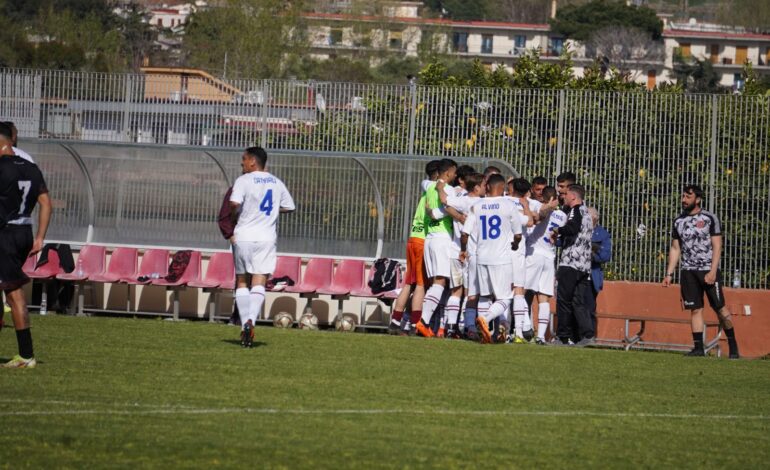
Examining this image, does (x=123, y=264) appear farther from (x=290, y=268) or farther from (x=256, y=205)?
(x=256, y=205)

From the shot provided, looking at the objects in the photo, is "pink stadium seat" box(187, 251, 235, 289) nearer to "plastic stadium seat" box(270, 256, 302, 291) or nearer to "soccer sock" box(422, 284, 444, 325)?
"plastic stadium seat" box(270, 256, 302, 291)

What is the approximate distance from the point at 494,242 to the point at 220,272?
5679mm

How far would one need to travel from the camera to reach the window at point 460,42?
14175cm

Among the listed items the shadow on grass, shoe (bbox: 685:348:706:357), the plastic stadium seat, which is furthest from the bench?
the shadow on grass

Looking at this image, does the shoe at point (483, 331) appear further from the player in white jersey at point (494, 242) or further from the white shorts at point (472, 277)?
the white shorts at point (472, 277)

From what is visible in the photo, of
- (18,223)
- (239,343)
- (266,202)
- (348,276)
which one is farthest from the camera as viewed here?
(348,276)

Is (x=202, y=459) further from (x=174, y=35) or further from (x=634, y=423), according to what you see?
(x=174, y=35)

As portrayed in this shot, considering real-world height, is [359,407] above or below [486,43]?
below

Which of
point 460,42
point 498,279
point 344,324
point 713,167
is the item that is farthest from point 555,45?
point 498,279

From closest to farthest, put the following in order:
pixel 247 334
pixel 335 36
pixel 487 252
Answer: pixel 247 334, pixel 487 252, pixel 335 36

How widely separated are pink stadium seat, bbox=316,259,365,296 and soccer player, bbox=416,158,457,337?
267 centimetres

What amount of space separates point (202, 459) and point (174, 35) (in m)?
123

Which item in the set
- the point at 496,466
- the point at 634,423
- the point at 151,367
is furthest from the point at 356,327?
the point at 496,466

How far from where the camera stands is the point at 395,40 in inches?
5039
